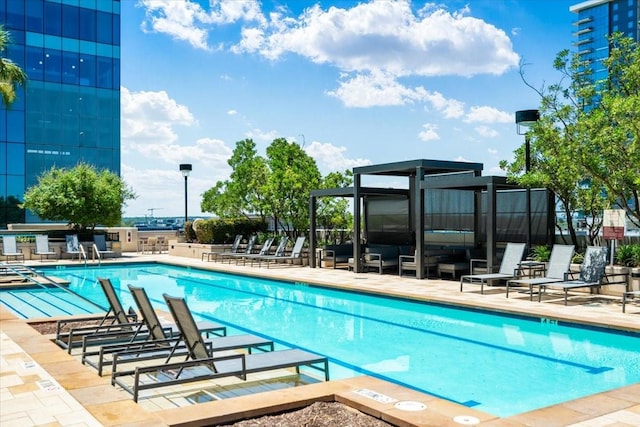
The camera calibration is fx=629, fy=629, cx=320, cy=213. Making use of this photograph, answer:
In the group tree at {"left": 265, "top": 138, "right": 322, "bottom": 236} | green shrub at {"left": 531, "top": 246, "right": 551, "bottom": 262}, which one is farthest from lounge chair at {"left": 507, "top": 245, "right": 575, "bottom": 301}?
tree at {"left": 265, "top": 138, "right": 322, "bottom": 236}

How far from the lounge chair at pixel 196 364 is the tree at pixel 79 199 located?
20707mm

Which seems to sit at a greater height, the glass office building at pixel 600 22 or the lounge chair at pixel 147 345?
the glass office building at pixel 600 22

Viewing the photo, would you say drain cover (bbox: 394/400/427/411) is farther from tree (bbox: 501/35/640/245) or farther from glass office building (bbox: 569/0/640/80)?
glass office building (bbox: 569/0/640/80)

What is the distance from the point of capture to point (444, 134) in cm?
2536

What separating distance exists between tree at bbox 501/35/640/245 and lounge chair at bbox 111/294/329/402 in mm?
7728

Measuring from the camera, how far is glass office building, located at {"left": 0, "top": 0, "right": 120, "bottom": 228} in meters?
33.6

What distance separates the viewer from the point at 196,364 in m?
5.36

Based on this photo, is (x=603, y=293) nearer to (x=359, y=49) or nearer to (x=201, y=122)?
(x=359, y=49)

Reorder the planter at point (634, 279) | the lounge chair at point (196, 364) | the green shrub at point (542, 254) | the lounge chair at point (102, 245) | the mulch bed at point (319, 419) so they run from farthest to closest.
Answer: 1. the lounge chair at point (102, 245)
2. the green shrub at point (542, 254)
3. the planter at point (634, 279)
4. the lounge chair at point (196, 364)
5. the mulch bed at point (319, 419)

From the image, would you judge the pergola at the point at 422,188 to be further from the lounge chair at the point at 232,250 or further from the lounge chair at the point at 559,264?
the lounge chair at the point at 232,250

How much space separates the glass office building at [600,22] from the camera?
110 meters

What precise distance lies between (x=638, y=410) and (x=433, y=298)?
22.9 feet

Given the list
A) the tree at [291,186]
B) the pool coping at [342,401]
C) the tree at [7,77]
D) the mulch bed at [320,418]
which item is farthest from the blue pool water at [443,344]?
the tree at [7,77]

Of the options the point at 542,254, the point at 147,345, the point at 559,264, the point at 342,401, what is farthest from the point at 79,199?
the point at 342,401
